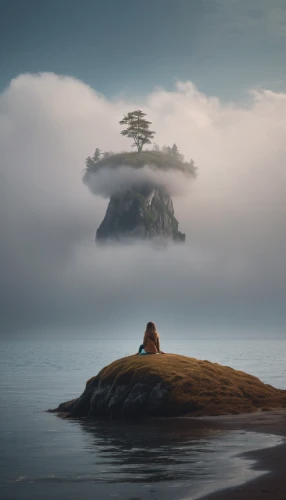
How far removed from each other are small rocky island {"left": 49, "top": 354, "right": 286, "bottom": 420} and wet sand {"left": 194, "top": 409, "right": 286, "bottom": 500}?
6.34 feet

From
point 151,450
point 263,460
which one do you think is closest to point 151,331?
point 151,450

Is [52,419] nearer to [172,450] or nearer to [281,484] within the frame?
[172,450]

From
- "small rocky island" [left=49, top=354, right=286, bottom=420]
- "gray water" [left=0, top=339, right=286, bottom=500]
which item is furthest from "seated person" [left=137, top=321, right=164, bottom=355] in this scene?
"gray water" [left=0, top=339, right=286, bottom=500]

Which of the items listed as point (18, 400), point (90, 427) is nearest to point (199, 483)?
point (90, 427)

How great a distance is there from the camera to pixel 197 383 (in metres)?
31.9

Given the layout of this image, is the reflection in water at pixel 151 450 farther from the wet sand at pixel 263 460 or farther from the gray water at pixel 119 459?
the wet sand at pixel 263 460

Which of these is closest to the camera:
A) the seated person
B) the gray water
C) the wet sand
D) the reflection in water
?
the wet sand

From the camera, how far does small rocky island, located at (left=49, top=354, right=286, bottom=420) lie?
30.6m

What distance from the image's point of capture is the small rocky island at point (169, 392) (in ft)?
100

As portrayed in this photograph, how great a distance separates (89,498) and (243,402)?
58.6 feet

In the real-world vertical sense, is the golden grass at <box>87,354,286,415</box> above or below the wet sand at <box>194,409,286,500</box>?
above

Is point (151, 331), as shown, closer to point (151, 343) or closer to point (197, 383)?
point (151, 343)

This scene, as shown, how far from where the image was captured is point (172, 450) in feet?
69.6

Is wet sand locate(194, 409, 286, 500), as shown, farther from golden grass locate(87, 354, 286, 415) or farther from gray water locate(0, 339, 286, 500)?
golden grass locate(87, 354, 286, 415)
